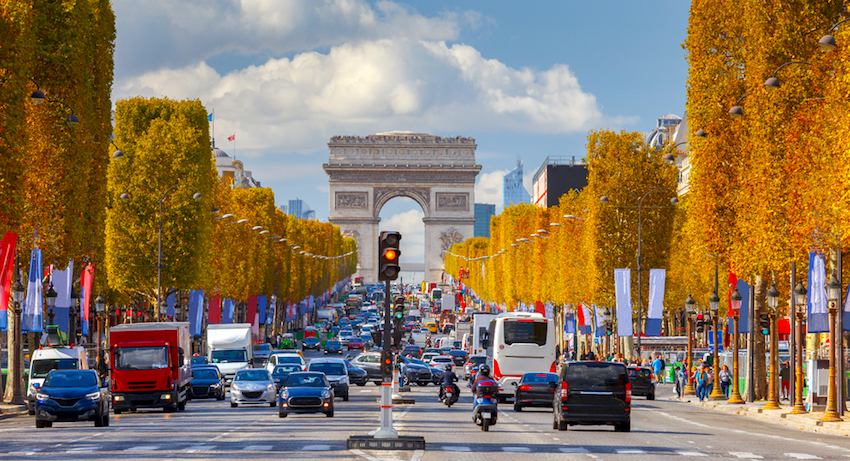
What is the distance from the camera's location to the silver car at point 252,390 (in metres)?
39.9

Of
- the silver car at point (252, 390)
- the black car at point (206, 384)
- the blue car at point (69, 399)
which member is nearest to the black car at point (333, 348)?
the black car at point (206, 384)

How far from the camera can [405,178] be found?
17675 cm

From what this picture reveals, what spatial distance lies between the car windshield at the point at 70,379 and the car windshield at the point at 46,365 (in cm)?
991

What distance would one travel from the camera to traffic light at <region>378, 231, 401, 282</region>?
21438 millimetres

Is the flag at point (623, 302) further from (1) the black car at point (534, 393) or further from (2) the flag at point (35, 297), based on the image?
(2) the flag at point (35, 297)

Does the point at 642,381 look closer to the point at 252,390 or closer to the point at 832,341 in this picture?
the point at 832,341

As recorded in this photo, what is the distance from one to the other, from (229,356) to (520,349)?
18330 mm

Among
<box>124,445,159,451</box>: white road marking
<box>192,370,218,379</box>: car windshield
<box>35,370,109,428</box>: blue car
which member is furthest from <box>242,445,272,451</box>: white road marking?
<box>192,370,218,379</box>: car windshield

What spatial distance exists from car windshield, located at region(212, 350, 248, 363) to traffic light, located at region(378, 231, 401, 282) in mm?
37711

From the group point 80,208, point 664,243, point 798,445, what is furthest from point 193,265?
point 798,445

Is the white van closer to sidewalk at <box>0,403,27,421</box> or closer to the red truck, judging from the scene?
sidewalk at <box>0,403,27,421</box>

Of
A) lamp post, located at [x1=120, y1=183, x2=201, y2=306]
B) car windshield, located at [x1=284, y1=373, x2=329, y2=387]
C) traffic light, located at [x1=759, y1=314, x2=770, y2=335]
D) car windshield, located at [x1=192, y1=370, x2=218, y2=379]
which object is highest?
lamp post, located at [x1=120, y1=183, x2=201, y2=306]

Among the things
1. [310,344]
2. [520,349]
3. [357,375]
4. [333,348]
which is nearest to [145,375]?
[520,349]

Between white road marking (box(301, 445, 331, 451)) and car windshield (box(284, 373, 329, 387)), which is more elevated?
car windshield (box(284, 373, 329, 387))
